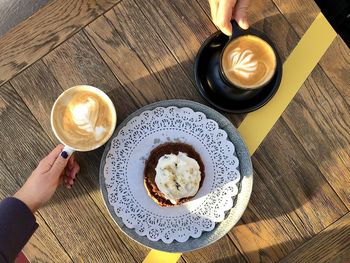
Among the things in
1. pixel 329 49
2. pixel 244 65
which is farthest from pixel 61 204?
pixel 329 49

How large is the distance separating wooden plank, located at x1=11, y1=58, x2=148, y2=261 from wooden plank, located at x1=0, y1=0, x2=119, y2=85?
0.09 ft

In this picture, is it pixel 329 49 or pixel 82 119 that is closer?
pixel 82 119

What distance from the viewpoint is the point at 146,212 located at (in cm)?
117

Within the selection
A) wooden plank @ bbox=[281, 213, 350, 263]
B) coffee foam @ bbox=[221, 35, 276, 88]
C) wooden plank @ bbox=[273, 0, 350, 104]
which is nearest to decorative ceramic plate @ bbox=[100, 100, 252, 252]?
coffee foam @ bbox=[221, 35, 276, 88]

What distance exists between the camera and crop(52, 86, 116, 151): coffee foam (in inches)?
44.6

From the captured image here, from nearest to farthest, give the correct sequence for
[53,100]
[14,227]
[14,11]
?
[14,227]
[53,100]
[14,11]

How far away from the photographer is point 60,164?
3.79 feet

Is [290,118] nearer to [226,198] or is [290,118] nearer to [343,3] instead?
[226,198]

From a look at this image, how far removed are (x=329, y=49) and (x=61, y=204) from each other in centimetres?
Result: 84

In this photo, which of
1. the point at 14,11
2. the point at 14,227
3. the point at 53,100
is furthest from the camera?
the point at 14,11

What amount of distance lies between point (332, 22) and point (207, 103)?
1.41ft

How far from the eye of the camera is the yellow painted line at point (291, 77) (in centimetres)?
123

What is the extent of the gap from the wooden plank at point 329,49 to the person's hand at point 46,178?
71 cm

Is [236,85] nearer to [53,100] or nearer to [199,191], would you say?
[199,191]
